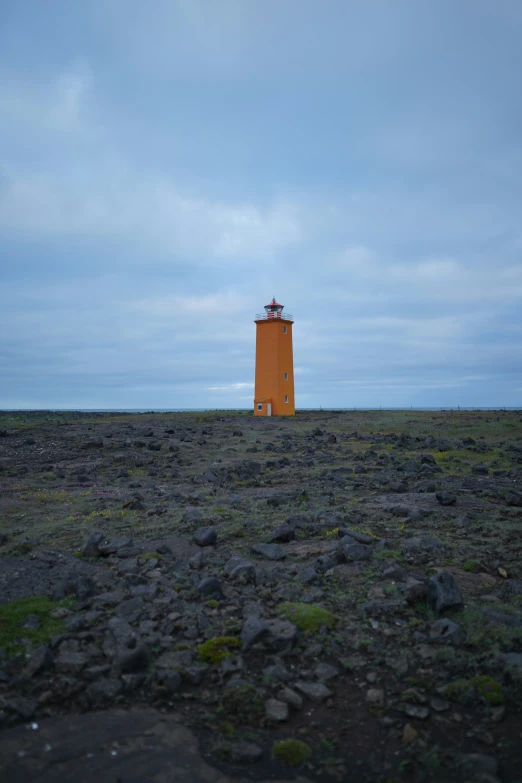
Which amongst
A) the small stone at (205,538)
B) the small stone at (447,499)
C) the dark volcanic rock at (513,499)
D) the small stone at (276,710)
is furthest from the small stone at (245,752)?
the dark volcanic rock at (513,499)

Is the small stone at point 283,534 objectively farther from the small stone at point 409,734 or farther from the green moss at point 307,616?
the small stone at point 409,734

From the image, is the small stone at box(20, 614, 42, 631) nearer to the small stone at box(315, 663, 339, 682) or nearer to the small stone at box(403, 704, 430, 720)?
the small stone at box(315, 663, 339, 682)

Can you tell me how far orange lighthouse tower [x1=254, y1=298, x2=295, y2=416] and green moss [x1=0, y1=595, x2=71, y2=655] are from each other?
48.6 metres

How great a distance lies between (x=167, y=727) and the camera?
5199mm

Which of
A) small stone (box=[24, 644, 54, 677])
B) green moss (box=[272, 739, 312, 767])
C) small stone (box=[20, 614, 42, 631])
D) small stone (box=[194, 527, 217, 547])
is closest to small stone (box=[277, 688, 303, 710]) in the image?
green moss (box=[272, 739, 312, 767])

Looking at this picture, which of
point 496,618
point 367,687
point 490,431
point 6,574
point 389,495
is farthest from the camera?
point 490,431

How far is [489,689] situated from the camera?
5715 millimetres

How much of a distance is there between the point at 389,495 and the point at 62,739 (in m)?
10.9

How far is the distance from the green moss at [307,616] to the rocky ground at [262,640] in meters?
0.02

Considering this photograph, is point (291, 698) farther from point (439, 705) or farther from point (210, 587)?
point (210, 587)

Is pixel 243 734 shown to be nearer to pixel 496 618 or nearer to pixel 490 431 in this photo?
pixel 496 618

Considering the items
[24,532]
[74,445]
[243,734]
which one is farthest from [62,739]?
[74,445]

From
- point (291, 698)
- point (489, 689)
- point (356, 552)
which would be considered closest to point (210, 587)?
point (291, 698)

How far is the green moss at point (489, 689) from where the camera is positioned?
5.55m
